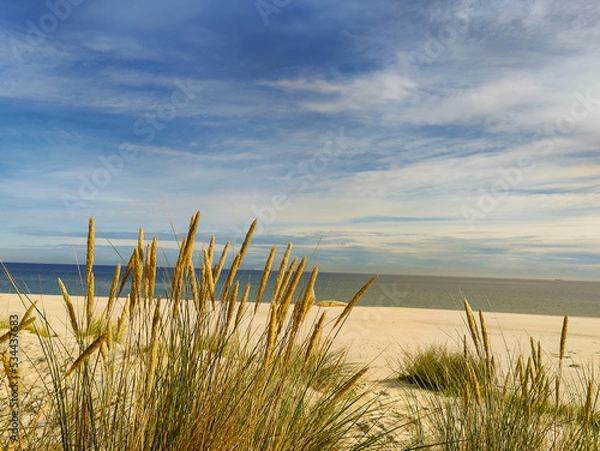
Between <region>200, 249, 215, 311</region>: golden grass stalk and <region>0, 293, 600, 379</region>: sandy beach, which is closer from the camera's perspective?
<region>200, 249, 215, 311</region>: golden grass stalk

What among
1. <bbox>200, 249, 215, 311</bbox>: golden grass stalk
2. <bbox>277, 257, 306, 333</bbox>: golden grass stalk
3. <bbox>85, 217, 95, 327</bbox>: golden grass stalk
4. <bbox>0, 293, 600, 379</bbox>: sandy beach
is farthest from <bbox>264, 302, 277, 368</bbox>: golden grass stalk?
<bbox>0, 293, 600, 379</bbox>: sandy beach

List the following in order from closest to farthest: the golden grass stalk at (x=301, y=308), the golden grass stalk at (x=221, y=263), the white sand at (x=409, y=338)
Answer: the golden grass stalk at (x=301, y=308) → the golden grass stalk at (x=221, y=263) → the white sand at (x=409, y=338)

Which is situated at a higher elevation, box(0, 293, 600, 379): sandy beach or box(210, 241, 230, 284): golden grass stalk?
box(210, 241, 230, 284): golden grass stalk

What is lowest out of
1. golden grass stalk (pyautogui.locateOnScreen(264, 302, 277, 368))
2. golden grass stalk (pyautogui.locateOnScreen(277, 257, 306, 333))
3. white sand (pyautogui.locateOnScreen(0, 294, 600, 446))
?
white sand (pyautogui.locateOnScreen(0, 294, 600, 446))

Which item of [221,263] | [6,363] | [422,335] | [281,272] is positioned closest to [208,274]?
[221,263]

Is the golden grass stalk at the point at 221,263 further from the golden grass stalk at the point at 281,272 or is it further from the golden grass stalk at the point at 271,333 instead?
the golden grass stalk at the point at 271,333

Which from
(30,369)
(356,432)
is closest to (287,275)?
(356,432)

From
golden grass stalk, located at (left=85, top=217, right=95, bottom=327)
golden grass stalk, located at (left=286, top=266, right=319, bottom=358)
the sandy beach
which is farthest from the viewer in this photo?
the sandy beach

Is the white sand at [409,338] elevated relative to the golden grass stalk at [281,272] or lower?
lower

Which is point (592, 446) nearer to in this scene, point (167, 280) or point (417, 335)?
point (167, 280)

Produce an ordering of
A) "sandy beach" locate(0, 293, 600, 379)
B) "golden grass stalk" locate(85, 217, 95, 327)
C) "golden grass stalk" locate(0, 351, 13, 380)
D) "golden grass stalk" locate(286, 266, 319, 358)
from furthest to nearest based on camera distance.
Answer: "sandy beach" locate(0, 293, 600, 379) → "golden grass stalk" locate(286, 266, 319, 358) → "golden grass stalk" locate(85, 217, 95, 327) → "golden grass stalk" locate(0, 351, 13, 380)

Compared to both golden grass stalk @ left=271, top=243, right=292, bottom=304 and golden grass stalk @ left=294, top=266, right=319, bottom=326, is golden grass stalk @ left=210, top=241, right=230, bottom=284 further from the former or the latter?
golden grass stalk @ left=294, top=266, right=319, bottom=326

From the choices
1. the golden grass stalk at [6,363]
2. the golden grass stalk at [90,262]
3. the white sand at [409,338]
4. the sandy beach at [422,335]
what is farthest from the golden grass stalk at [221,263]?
the sandy beach at [422,335]

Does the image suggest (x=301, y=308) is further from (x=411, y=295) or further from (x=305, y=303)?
(x=411, y=295)
